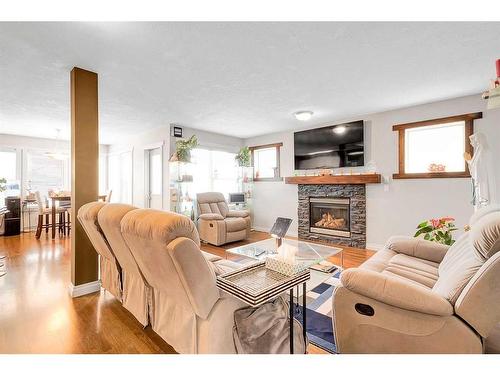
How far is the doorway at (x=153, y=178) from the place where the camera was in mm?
5358

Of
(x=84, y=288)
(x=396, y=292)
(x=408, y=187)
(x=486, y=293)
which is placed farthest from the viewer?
(x=408, y=187)

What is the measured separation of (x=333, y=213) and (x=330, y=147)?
129cm

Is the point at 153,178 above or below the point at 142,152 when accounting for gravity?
below

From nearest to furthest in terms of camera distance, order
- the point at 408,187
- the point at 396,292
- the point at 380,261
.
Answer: the point at 396,292 → the point at 380,261 → the point at 408,187

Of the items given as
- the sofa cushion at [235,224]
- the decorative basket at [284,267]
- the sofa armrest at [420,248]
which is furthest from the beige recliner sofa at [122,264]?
the sofa cushion at [235,224]

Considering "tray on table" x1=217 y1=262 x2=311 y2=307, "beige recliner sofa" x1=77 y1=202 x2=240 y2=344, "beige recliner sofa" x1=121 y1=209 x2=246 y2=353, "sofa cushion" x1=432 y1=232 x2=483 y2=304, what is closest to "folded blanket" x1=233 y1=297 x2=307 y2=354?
"beige recliner sofa" x1=121 y1=209 x2=246 y2=353

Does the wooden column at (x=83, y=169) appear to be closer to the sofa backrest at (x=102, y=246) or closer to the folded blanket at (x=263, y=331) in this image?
the sofa backrest at (x=102, y=246)

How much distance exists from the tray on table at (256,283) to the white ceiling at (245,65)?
1805 mm

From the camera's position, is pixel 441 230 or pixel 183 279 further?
pixel 441 230

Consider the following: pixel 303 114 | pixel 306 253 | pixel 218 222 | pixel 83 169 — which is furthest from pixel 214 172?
pixel 306 253

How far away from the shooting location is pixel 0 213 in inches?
132

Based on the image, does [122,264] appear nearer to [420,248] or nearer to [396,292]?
[396,292]

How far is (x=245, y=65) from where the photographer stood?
8.20 feet
